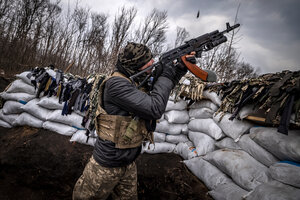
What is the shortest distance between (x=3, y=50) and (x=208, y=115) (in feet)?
40.8

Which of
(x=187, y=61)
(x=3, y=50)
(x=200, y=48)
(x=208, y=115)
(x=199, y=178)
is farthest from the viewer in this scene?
(x=3, y=50)

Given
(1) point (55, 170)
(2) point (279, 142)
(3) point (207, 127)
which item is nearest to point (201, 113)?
(3) point (207, 127)

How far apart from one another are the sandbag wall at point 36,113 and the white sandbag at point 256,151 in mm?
2779

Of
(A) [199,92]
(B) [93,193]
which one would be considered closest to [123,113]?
(B) [93,193]

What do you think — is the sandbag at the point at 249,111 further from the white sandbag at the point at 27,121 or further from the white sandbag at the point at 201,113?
the white sandbag at the point at 27,121

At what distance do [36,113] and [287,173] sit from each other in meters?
4.32

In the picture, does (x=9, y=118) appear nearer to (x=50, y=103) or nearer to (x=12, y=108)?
(x=12, y=108)

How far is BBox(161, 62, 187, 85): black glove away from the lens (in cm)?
114

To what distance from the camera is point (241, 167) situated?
6.00 ft

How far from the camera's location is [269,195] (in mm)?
1291

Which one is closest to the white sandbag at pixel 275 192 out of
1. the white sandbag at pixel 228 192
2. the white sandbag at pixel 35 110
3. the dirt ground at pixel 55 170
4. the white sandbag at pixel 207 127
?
the white sandbag at pixel 228 192

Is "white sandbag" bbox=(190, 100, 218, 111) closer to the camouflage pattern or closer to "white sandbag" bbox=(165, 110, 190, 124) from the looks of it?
"white sandbag" bbox=(165, 110, 190, 124)

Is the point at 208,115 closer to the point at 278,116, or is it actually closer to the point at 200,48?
the point at 278,116

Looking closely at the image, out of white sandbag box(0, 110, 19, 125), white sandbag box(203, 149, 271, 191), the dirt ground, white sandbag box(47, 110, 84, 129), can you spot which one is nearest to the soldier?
the dirt ground
